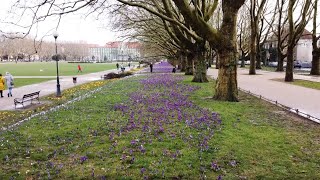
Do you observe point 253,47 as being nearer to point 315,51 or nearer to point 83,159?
point 315,51

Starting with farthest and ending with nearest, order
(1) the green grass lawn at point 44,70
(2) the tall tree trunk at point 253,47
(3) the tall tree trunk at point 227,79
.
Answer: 1. (1) the green grass lawn at point 44,70
2. (2) the tall tree trunk at point 253,47
3. (3) the tall tree trunk at point 227,79

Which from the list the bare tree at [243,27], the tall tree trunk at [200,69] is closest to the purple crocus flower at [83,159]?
the tall tree trunk at [200,69]

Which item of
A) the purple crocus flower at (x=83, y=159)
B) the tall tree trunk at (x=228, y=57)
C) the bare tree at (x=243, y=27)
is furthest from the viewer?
the bare tree at (x=243, y=27)

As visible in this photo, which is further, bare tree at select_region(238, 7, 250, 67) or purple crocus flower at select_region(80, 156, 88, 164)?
bare tree at select_region(238, 7, 250, 67)

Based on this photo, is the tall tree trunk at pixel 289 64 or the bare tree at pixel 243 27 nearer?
the tall tree trunk at pixel 289 64

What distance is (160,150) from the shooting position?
22.6 feet

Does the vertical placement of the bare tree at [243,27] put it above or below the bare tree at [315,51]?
above

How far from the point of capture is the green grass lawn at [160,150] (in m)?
5.68

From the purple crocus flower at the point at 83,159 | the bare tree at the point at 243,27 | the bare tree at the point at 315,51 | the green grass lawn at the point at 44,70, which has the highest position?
the bare tree at the point at 243,27

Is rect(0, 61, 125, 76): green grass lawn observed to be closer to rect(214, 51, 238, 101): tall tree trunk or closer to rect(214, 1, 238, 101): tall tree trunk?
rect(214, 51, 238, 101): tall tree trunk

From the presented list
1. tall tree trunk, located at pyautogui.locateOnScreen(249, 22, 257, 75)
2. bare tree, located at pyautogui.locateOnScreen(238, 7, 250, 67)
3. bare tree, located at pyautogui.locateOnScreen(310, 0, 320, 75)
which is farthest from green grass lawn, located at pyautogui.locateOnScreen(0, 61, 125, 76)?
bare tree, located at pyautogui.locateOnScreen(310, 0, 320, 75)

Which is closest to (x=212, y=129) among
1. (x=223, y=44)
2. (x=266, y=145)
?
(x=266, y=145)

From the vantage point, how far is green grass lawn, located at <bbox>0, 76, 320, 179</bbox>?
568 cm

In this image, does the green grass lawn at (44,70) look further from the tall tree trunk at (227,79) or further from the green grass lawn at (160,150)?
the green grass lawn at (160,150)
